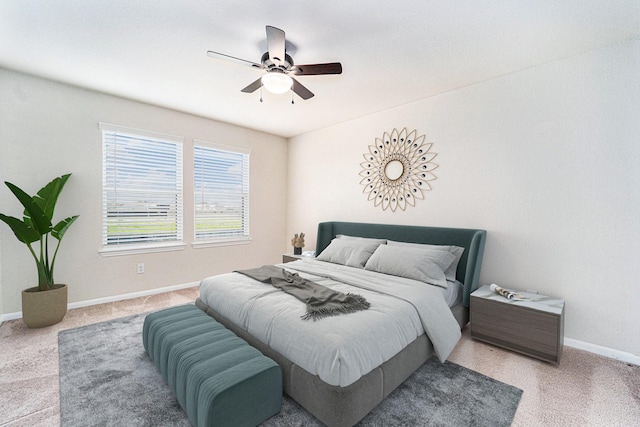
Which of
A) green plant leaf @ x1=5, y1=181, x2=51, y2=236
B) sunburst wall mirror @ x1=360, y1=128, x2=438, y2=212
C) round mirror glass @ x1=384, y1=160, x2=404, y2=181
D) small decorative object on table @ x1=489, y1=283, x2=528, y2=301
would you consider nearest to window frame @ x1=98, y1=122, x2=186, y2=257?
green plant leaf @ x1=5, y1=181, x2=51, y2=236

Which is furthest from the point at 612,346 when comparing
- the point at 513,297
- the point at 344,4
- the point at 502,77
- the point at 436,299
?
the point at 344,4

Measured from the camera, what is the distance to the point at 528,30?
7.32ft

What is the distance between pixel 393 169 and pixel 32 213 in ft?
13.6

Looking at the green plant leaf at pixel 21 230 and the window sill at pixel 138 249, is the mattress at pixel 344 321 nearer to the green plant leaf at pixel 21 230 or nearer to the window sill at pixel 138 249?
the window sill at pixel 138 249

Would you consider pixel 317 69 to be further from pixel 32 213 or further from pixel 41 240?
pixel 41 240

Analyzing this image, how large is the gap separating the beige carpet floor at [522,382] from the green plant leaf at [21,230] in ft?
3.13

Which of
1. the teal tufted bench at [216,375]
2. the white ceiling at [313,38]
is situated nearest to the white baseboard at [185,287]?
the teal tufted bench at [216,375]

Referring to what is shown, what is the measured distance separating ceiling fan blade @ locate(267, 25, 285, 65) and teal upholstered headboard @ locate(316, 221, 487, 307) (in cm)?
251

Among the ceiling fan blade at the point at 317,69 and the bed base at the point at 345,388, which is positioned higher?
the ceiling fan blade at the point at 317,69

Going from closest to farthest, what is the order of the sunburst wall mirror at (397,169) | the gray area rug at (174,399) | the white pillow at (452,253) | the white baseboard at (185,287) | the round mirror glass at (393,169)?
the gray area rug at (174,399)
the white baseboard at (185,287)
the white pillow at (452,253)
the sunburst wall mirror at (397,169)
the round mirror glass at (393,169)

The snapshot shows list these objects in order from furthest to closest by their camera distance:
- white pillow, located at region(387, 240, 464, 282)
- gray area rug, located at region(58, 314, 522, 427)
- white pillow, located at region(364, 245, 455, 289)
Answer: white pillow, located at region(387, 240, 464, 282)
white pillow, located at region(364, 245, 455, 289)
gray area rug, located at region(58, 314, 522, 427)

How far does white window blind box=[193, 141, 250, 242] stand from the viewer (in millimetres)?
4520

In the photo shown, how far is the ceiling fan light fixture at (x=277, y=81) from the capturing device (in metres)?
2.32

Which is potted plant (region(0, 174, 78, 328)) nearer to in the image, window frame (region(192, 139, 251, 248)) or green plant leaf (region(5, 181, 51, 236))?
green plant leaf (region(5, 181, 51, 236))
